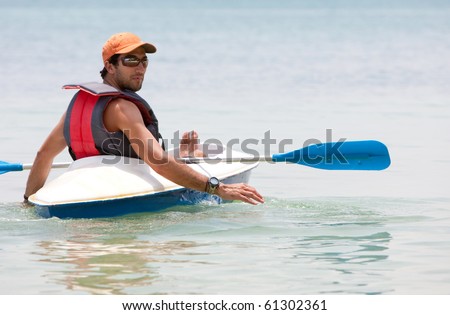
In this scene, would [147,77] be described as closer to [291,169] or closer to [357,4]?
[291,169]

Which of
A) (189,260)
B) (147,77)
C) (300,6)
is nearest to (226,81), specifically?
(147,77)

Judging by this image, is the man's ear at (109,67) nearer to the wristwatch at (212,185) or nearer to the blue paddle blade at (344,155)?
the wristwatch at (212,185)

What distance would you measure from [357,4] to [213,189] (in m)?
47.7

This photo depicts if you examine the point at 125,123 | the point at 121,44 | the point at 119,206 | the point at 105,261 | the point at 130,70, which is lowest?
the point at 105,261

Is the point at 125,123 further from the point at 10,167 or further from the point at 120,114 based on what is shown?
the point at 10,167

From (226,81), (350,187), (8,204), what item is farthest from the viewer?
(226,81)

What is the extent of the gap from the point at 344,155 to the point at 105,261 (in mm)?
2306

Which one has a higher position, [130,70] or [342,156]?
[130,70]

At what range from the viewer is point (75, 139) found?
7441 millimetres

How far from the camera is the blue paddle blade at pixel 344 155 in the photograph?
8.09 metres

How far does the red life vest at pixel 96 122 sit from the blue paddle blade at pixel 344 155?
113cm

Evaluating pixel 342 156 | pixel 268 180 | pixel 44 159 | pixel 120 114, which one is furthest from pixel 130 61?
pixel 268 180

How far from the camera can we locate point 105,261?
21.0 ft

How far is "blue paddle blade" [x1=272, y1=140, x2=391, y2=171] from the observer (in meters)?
8.09
